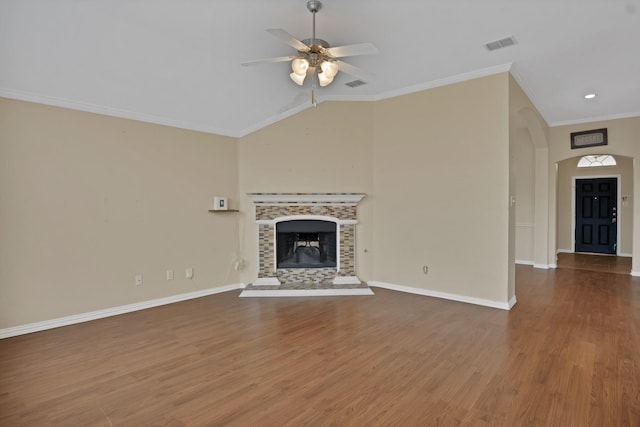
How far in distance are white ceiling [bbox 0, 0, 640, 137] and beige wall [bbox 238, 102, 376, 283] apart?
61cm

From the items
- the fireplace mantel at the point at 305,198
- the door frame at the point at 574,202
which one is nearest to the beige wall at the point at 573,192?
the door frame at the point at 574,202

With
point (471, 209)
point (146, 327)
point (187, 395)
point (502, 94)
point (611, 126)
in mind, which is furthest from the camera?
point (611, 126)

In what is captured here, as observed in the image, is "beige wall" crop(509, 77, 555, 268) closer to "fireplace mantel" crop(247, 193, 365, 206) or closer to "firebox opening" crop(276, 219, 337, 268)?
"fireplace mantel" crop(247, 193, 365, 206)

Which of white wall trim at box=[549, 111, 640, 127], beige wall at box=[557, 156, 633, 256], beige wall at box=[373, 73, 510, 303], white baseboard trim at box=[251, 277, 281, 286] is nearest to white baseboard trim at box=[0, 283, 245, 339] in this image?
white baseboard trim at box=[251, 277, 281, 286]

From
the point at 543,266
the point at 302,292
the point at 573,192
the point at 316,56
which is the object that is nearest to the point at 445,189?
the point at 302,292

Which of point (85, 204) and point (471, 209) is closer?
point (85, 204)

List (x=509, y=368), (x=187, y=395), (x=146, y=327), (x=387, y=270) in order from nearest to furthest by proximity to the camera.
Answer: (x=187, y=395)
(x=509, y=368)
(x=146, y=327)
(x=387, y=270)

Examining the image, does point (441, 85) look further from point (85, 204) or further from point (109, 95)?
point (85, 204)

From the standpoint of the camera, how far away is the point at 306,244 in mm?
5273

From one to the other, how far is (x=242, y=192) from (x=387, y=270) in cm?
261

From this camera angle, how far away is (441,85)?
4.46 m

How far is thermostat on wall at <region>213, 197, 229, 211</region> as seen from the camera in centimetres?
485

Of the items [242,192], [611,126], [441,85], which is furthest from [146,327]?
[611,126]

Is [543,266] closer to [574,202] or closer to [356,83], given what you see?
[574,202]
